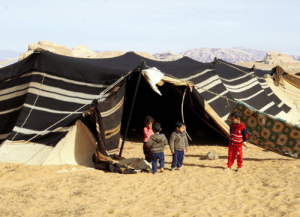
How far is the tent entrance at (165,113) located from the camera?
9284 millimetres

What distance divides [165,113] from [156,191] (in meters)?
5.48

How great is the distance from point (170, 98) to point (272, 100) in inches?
188

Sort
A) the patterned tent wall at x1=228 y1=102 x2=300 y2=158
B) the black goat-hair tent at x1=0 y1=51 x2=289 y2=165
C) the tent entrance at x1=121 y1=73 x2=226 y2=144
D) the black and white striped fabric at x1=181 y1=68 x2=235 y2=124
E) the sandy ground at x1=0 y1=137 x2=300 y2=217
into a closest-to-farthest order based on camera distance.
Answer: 1. the sandy ground at x1=0 y1=137 x2=300 y2=217
2. the black goat-hair tent at x1=0 y1=51 x2=289 y2=165
3. the patterned tent wall at x1=228 y1=102 x2=300 y2=158
4. the black and white striped fabric at x1=181 y1=68 x2=235 y2=124
5. the tent entrance at x1=121 y1=73 x2=226 y2=144

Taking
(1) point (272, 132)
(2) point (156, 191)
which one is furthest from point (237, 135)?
(2) point (156, 191)

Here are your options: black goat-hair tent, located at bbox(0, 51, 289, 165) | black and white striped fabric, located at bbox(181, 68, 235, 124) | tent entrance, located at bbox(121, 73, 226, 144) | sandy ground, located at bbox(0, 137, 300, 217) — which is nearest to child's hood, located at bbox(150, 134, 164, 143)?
sandy ground, located at bbox(0, 137, 300, 217)

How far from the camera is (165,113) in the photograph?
10180 mm

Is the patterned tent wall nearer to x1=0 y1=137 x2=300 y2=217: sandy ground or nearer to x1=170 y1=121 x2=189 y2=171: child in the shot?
x1=0 y1=137 x2=300 y2=217: sandy ground

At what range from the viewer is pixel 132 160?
253 inches

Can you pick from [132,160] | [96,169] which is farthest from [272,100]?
[96,169]

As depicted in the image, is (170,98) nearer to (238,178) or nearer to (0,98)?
(238,178)

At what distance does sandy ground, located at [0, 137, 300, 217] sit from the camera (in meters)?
4.04

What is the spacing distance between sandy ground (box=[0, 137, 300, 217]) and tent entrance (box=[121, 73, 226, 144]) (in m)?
3.10

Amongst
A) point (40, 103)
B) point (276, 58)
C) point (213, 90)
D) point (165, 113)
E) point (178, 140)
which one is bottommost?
point (178, 140)

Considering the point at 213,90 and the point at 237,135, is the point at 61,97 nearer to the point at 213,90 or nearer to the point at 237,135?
the point at 237,135
